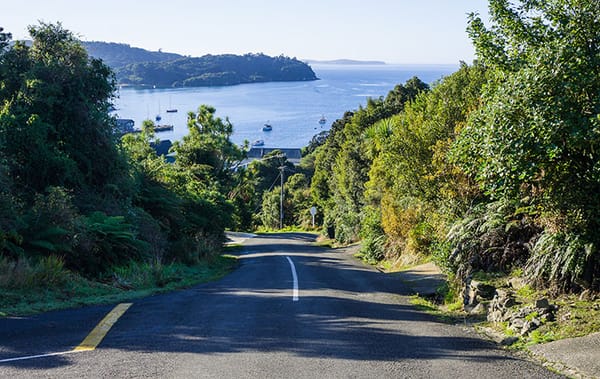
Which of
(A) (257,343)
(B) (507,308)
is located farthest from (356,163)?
(A) (257,343)

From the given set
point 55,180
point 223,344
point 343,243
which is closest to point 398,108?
→ point 343,243

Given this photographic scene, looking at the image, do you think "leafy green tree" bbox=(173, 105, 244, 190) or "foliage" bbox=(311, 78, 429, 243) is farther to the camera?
"leafy green tree" bbox=(173, 105, 244, 190)

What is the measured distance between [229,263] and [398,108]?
964 inches

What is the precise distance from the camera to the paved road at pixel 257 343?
7027 millimetres

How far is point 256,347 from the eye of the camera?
8.07 metres

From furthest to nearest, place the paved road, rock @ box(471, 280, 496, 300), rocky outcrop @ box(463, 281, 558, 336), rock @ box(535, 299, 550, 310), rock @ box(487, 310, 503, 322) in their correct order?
rock @ box(471, 280, 496, 300), rock @ box(487, 310, 503, 322), rock @ box(535, 299, 550, 310), rocky outcrop @ box(463, 281, 558, 336), the paved road

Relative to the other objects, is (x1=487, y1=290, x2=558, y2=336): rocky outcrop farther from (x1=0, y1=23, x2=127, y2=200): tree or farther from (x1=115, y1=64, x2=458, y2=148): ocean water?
(x1=115, y1=64, x2=458, y2=148): ocean water

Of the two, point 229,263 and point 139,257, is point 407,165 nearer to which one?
point 139,257

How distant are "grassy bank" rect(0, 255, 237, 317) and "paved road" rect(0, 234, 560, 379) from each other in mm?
632

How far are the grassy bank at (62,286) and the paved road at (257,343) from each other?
0.63m

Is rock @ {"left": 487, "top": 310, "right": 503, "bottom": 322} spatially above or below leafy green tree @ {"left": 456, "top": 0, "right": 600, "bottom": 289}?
below

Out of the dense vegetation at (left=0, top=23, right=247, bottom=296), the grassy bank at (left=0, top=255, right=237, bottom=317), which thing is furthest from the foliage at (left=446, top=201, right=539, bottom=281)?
the dense vegetation at (left=0, top=23, right=247, bottom=296)

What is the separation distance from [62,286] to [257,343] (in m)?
5.33

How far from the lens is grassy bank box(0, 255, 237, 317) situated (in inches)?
412
